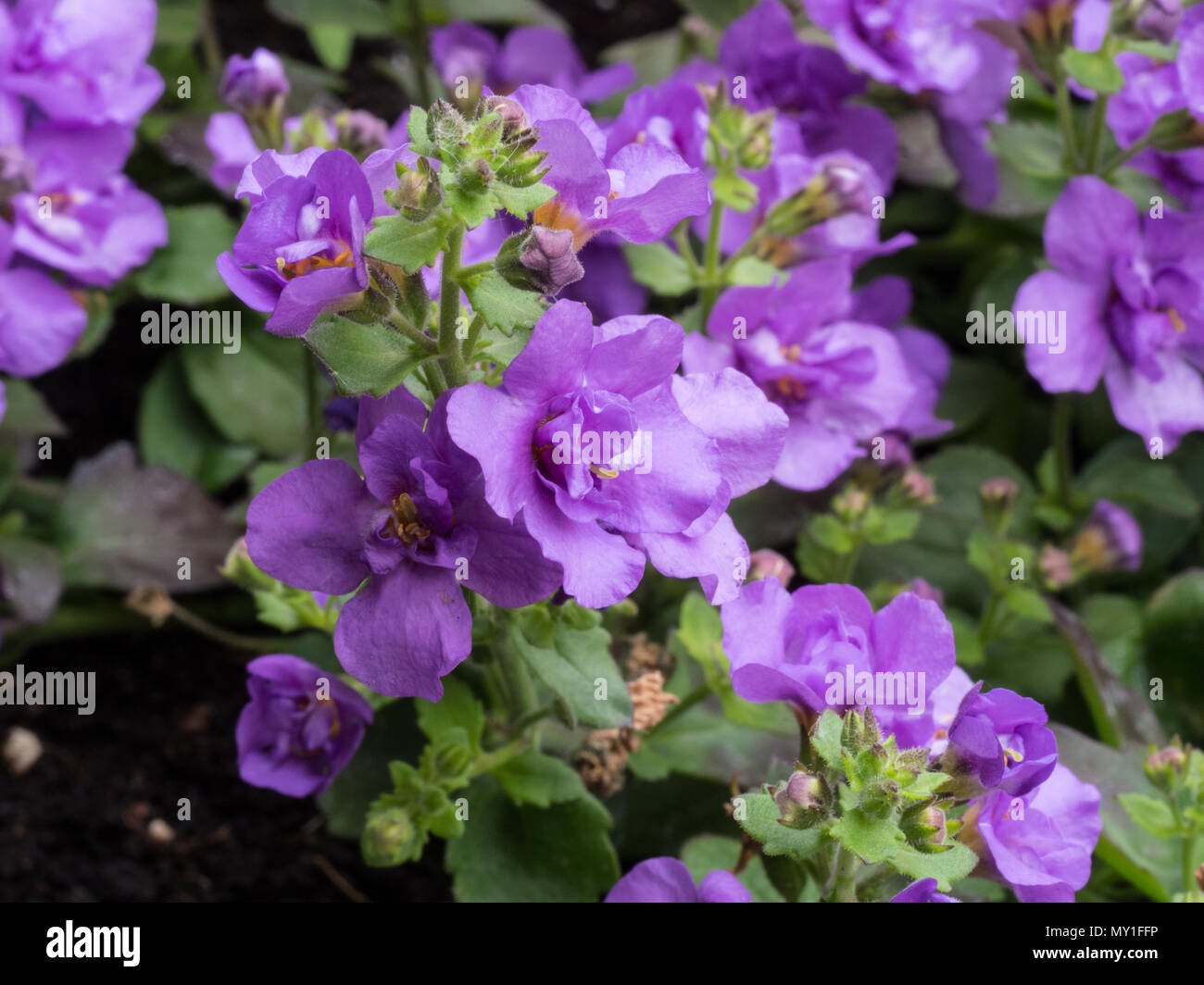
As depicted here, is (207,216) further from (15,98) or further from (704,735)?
(704,735)

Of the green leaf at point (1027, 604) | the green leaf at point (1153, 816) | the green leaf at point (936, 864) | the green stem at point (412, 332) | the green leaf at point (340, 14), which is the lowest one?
the green leaf at point (1153, 816)

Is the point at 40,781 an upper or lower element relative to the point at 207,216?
lower

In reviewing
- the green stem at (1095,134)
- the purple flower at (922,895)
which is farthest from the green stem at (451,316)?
the green stem at (1095,134)

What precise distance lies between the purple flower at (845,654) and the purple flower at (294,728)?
328 mm

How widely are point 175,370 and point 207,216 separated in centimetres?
20

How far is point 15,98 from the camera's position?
1.27 m

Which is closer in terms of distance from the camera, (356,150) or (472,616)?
(472,616)

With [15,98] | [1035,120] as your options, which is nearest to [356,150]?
[15,98]

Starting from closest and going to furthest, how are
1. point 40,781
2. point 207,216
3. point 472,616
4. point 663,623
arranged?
point 472,616 → point 663,623 → point 40,781 → point 207,216

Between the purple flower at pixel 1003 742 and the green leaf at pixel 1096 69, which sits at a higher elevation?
the green leaf at pixel 1096 69

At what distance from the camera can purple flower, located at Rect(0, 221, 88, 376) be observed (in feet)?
4.05

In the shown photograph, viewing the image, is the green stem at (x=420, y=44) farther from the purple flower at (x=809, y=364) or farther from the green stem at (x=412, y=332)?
the green stem at (x=412, y=332)

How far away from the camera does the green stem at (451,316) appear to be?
73 centimetres

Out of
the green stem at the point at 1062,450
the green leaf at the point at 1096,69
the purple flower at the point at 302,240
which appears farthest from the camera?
the green stem at the point at 1062,450
